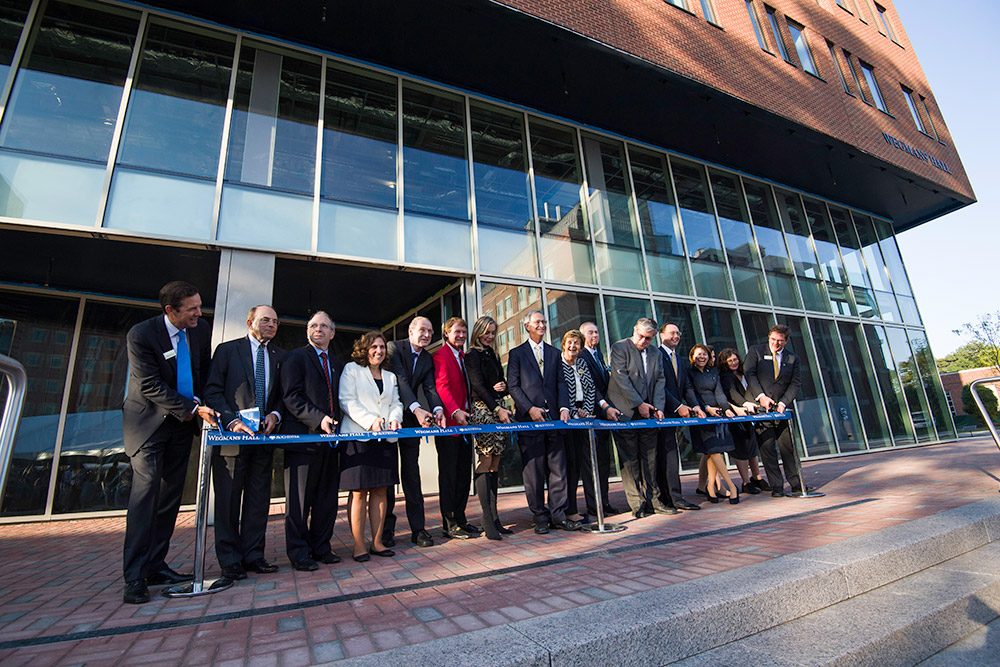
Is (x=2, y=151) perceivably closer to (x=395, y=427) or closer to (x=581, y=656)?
(x=395, y=427)

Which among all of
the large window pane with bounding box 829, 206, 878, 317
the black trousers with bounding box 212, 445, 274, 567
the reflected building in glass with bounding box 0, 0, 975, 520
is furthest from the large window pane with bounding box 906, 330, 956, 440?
the black trousers with bounding box 212, 445, 274, 567

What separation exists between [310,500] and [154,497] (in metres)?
0.98

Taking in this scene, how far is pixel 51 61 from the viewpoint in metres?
6.61

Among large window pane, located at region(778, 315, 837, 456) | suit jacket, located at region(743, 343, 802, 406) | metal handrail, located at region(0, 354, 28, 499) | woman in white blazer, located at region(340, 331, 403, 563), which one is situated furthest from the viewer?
large window pane, located at region(778, 315, 837, 456)

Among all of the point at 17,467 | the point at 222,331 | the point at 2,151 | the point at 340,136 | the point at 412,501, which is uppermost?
the point at 340,136

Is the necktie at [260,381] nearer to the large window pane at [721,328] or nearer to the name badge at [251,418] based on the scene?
the name badge at [251,418]

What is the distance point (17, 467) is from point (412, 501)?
691 centimetres

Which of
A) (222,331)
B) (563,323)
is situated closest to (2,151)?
(222,331)

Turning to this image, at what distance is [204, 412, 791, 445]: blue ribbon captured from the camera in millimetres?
3025

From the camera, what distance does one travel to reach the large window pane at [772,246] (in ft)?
39.5

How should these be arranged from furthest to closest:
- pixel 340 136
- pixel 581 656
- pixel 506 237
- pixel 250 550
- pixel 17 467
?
pixel 506 237 < pixel 340 136 < pixel 17 467 < pixel 250 550 < pixel 581 656

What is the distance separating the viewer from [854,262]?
14.2 m

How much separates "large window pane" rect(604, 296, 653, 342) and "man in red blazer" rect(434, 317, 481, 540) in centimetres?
518

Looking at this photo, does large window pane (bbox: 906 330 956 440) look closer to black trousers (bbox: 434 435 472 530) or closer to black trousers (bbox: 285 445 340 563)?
black trousers (bbox: 434 435 472 530)
